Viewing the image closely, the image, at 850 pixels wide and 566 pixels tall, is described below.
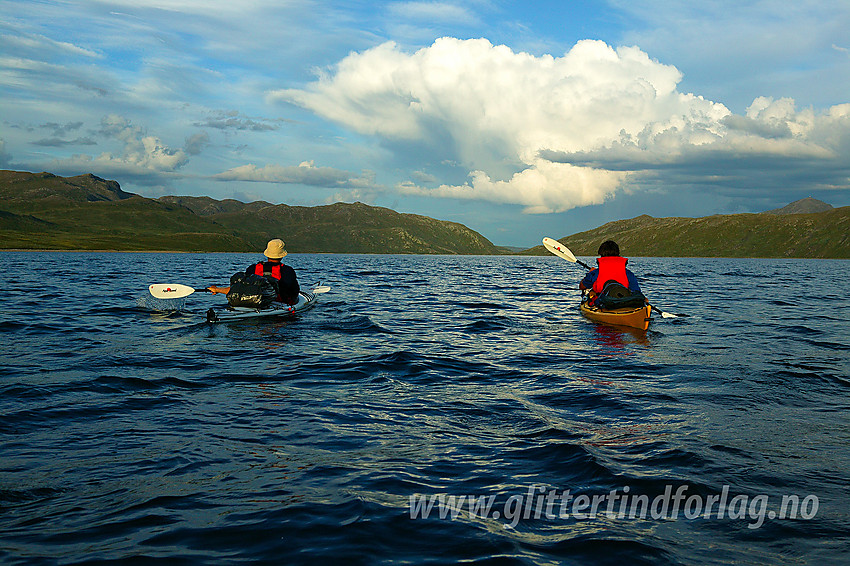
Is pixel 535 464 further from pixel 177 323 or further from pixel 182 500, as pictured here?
pixel 177 323

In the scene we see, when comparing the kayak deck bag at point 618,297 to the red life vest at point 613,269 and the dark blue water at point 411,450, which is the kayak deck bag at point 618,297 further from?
the dark blue water at point 411,450

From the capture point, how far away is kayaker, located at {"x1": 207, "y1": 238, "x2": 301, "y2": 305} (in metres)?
20.4

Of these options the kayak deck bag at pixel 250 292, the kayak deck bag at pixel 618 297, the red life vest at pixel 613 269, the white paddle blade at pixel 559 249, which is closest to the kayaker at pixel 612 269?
the red life vest at pixel 613 269

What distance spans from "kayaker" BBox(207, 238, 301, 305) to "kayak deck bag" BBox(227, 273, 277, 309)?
517mm

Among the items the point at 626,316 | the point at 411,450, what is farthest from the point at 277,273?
the point at 411,450

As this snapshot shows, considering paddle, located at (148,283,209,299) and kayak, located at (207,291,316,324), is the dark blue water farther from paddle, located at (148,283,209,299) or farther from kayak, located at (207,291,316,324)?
paddle, located at (148,283,209,299)

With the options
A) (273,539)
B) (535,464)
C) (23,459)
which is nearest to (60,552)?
A: (273,539)

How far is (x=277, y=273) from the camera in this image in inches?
814

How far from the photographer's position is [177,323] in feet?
64.1

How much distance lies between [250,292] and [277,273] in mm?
1660

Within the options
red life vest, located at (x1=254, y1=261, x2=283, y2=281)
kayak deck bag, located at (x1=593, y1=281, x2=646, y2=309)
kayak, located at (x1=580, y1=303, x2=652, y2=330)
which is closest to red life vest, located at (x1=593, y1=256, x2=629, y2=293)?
kayak deck bag, located at (x1=593, y1=281, x2=646, y2=309)

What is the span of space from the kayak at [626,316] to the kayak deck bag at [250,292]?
12.4m

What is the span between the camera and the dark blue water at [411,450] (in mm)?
4871

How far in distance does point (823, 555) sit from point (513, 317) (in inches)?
752
